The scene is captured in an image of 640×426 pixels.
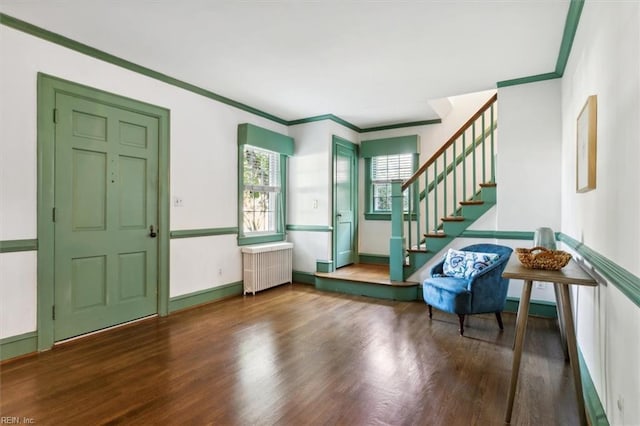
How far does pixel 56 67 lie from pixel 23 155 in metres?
0.85

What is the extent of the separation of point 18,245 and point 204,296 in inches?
79.1

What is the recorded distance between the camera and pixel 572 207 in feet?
9.42

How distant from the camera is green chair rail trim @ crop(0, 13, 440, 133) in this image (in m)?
2.77

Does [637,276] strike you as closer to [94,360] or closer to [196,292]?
[94,360]

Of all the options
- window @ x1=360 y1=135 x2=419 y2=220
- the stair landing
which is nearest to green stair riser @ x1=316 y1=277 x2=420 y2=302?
the stair landing

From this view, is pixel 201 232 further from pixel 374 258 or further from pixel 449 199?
pixel 449 199

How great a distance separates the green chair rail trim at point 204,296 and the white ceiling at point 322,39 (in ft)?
8.47

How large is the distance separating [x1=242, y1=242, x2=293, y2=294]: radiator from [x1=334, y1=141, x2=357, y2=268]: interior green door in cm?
85

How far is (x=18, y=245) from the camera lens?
8.96 feet

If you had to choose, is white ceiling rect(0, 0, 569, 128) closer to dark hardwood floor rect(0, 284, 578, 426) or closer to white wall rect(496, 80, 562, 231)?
white wall rect(496, 80, 562, 231)

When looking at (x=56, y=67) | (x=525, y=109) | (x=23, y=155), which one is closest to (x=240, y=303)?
(x=23, y=155)

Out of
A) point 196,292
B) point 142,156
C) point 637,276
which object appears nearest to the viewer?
point 637,276

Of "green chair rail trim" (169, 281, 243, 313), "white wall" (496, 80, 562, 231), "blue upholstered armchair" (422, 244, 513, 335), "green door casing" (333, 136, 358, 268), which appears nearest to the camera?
"blue upholstered armchair" (422, 244, 513, 335)

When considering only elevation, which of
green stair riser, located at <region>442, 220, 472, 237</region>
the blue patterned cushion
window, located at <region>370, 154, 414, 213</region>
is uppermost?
window, located at <region>370, 154, 414, 213</region>
